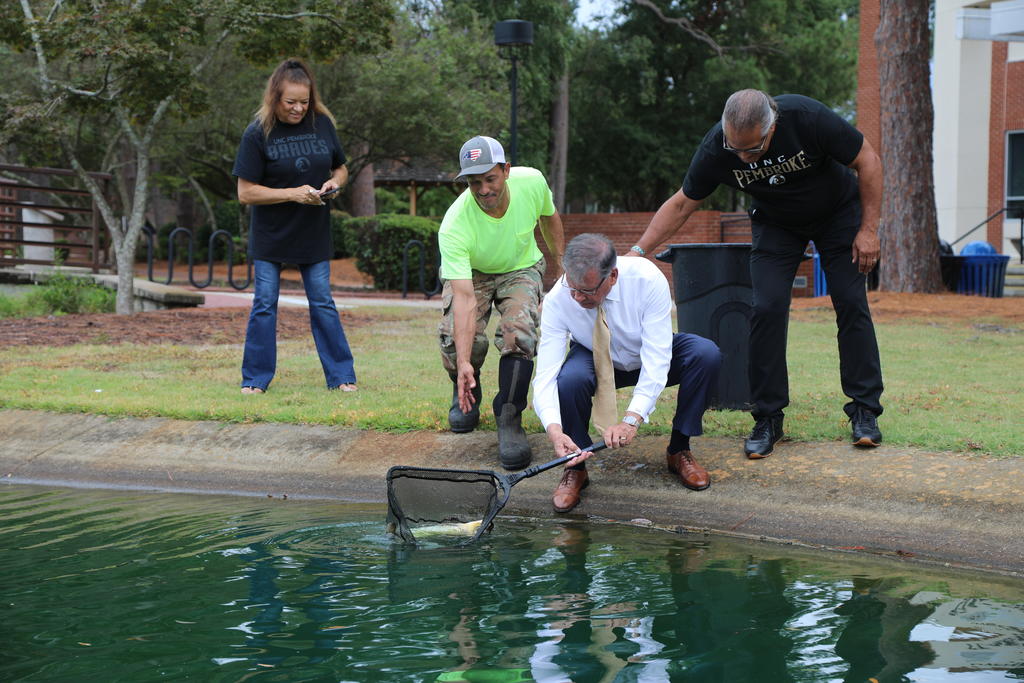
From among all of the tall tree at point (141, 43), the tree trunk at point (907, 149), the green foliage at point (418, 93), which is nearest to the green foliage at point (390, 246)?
the green foliage at point (418, 93)

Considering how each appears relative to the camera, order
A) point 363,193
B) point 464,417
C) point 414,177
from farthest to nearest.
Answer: point 414,177 < point 363,193 < point 464,417

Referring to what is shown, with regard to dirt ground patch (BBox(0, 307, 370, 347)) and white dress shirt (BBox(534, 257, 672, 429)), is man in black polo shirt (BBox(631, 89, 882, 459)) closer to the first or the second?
white dress shirt (BBox(534, 257, 672, 429))

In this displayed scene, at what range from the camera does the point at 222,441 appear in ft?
21.8

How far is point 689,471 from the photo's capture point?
18.1ft

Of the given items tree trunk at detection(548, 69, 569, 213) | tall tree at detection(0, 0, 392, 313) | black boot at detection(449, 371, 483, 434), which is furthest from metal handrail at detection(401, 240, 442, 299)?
black boot at detection(449, 371, 483, 434)

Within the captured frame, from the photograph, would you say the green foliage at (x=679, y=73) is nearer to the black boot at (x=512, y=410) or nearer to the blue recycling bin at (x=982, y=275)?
the blue recycling bin at (x=982, y=275)

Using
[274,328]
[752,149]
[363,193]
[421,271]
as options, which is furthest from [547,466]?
[363,193]

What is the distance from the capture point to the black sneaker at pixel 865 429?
5.66 m

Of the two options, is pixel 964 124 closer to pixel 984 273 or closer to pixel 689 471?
pixel 984 273

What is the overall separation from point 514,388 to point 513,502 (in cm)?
58

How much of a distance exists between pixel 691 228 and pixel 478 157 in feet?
58.8

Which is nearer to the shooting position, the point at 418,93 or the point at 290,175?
the point at 290,175

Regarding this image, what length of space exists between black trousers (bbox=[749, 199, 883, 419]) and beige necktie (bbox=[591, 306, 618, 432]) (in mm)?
927

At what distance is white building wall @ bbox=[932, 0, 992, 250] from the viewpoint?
77.8ft
